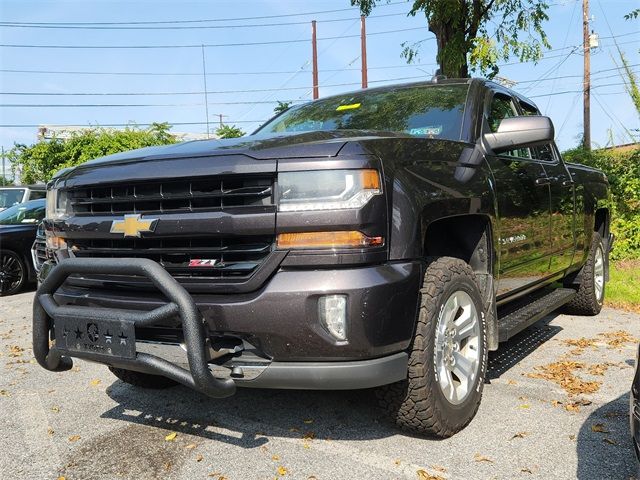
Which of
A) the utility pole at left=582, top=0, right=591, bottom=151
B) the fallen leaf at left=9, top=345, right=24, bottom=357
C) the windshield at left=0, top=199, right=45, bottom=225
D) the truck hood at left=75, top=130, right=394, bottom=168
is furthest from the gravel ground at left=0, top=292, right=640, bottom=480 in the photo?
the utility pole at left=582, top=0, right=591, bottom=151

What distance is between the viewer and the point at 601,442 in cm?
293

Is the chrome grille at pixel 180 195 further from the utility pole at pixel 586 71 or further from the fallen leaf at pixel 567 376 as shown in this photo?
the utility pole at pixel 586 71

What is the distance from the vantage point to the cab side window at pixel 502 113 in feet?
13.0

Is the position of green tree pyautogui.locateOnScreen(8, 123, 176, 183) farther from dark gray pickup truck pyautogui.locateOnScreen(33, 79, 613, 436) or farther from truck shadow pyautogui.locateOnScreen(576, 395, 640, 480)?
truck shadow pyautogui.locateOnScreen(576, 395, 640, 480)

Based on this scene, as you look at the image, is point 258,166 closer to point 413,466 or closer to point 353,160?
point 353,160

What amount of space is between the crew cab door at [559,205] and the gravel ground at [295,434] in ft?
3.05

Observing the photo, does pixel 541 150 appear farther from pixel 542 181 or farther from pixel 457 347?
pixel 457 347

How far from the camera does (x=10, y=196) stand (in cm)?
1380

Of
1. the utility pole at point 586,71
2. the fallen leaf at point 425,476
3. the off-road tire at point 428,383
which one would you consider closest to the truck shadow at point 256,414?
the off-road tire at point 428,383

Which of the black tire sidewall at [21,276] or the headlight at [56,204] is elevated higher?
the headlight at [56,204]

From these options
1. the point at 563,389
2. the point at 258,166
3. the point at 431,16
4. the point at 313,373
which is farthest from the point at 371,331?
the point at 431,16

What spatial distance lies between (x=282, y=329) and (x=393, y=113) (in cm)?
201

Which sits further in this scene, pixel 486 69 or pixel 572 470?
pixel 486 69

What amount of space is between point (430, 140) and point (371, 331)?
3.55ft
